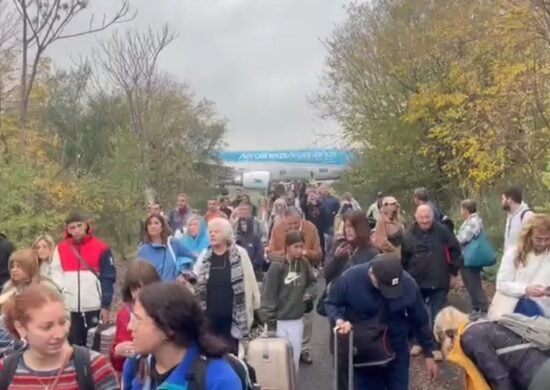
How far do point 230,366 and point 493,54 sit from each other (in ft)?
63.1

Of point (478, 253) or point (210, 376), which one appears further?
point (478, 253)

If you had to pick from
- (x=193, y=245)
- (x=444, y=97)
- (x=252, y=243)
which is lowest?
(x=252, y=243)

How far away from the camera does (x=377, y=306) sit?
666 cm

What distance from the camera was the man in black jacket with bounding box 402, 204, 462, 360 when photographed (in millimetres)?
10414

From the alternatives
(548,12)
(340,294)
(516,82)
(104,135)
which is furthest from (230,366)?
(104,135)

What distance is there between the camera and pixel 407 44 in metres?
27.9

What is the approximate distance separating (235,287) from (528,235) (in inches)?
92.5

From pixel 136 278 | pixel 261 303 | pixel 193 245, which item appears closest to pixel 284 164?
pixel 193 245

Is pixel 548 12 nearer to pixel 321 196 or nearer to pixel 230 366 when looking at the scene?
pixel 321 196

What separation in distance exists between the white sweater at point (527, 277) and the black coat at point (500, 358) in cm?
170

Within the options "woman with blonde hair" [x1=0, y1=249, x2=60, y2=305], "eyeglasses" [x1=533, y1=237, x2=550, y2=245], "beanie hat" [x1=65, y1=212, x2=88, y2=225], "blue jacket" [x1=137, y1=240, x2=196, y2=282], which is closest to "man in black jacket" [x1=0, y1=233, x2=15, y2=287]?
"beanie hat" [x1=65, y1=212, x2=88, y2=225]

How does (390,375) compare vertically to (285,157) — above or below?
below

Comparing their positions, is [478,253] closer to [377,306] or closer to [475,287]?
[475,287]

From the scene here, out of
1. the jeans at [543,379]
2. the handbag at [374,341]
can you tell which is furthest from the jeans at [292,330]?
the jeans at [543,379]
